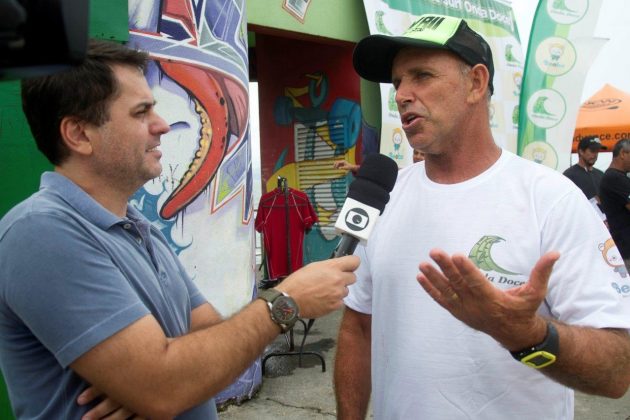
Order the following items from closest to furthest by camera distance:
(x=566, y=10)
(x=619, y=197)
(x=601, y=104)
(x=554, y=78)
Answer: (x=619, y=197) < (x=566, y=10) < (x=554, y=78) < (x=601, y=104)

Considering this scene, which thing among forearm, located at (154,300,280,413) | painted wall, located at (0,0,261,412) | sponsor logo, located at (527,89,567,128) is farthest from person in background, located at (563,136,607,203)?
forearm, located at (154,300,280,413)

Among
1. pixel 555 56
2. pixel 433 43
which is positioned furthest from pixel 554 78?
pixel 433 43

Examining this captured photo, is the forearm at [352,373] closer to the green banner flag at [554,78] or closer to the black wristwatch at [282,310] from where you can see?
the black wristwatch at [282,310]

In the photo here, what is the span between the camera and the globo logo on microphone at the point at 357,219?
169 cm

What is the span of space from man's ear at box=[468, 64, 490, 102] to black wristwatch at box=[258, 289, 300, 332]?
3.02 ft

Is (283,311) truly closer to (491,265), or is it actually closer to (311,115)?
(491,265)

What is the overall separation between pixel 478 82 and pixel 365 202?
59cm

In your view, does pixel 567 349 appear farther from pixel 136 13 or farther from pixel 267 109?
pixel 267 109

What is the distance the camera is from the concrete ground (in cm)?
465

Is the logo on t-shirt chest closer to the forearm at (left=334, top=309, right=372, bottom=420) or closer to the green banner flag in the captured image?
the forearm at (left=334, top=309, right=372, bottom=420)

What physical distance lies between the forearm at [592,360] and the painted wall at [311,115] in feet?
24.6

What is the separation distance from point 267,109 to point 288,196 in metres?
3.68

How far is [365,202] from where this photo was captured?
5.73 ft

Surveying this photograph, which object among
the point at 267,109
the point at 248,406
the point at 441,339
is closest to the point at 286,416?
the point at 248,406
